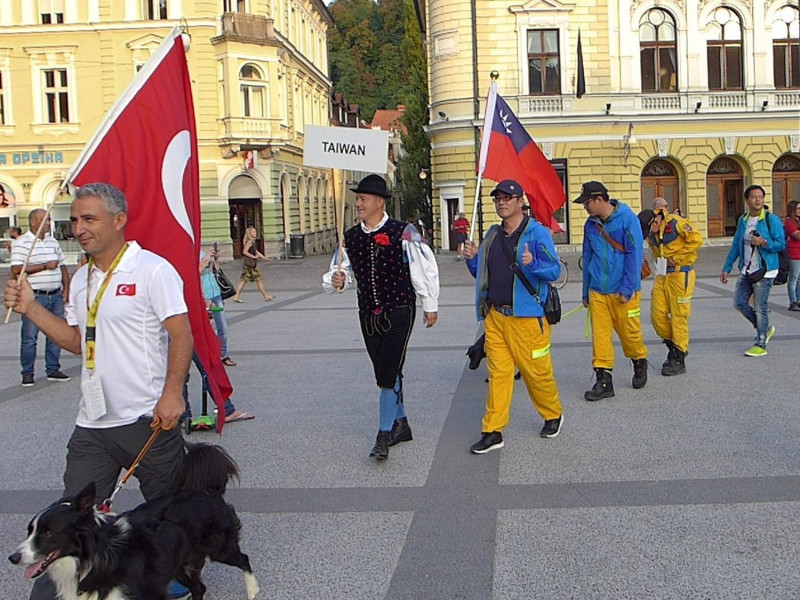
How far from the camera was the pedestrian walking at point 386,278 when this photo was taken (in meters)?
6.26

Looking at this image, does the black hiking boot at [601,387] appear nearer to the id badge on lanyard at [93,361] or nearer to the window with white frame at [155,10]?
the id badge on lanyard at [93,361]

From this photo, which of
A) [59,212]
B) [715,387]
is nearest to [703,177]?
[59,212]

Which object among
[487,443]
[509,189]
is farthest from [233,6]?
[487,443]

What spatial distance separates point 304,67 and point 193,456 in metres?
47.1

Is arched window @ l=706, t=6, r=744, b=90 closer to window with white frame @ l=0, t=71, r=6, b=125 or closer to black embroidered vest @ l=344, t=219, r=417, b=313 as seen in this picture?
window with white frame @ l=0, t=71, r=6, b=125

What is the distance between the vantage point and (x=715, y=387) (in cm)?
861

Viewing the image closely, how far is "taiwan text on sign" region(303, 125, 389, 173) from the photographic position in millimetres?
6781

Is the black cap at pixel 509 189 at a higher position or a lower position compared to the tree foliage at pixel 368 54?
lower

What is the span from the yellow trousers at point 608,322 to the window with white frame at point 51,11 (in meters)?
36.6

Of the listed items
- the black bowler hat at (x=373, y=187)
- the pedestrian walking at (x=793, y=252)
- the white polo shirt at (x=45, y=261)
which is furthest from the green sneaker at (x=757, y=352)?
the white polo shirt at (x=45, y=261)

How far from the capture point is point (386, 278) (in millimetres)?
6305

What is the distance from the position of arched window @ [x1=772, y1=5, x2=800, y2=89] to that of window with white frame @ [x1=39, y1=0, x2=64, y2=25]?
97.1 feet

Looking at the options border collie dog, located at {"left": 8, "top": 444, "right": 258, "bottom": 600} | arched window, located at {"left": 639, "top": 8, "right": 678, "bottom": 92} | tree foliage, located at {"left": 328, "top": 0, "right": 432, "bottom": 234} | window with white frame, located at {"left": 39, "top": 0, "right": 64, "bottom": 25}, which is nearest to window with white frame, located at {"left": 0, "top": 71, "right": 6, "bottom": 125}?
window with white frame, located at {"left": 39, "top": 0, "right": 64, "bottom": 25}

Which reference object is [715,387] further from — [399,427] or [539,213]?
[399,427]
